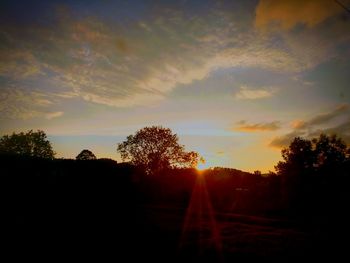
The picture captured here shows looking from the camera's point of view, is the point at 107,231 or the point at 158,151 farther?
the point at 158,151

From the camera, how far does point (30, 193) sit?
682 inches

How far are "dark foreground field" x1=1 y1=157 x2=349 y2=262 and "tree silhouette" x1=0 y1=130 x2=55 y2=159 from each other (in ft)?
198

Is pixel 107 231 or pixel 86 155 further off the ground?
pixel 86 155

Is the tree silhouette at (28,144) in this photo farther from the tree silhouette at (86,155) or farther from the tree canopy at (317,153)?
the tree canopy at (317,153)

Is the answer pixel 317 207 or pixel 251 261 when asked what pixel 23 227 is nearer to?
pixel 251 261

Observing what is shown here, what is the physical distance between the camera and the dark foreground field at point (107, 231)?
302 inches

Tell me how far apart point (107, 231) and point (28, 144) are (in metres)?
74.5

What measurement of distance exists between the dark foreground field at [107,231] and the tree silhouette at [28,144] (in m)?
60.2

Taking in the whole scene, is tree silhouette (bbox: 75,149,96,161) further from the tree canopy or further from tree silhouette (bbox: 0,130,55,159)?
the tree canopy

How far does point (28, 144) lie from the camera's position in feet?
246

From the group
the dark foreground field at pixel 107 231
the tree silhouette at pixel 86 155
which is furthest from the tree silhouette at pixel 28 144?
the dark foreground field at pixel 107 231

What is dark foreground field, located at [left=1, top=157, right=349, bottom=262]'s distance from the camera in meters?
7.67

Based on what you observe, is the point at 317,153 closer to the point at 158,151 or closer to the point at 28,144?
the point at 158,151

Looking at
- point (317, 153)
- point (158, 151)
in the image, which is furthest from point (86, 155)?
point (317, 153)
